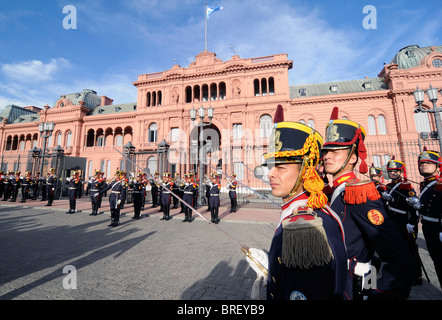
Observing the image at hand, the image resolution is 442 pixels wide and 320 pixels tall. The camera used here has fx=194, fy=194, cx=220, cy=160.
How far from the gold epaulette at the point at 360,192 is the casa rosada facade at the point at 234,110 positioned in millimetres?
17595

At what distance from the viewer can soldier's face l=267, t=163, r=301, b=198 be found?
1.55 metres

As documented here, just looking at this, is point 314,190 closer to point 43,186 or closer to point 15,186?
point 43,186

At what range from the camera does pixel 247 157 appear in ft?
77.2

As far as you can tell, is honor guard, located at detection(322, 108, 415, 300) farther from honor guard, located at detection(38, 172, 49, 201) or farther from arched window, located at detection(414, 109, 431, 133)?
arched window, located at detection(414, 109, 431, 133)

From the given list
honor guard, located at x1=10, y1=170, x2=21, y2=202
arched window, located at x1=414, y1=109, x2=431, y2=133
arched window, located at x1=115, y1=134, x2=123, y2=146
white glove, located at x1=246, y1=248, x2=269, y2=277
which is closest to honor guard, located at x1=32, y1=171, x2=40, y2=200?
honor guard, located at x1=10, y1=170, x2=21, y2=202

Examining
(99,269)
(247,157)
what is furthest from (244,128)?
A: (99,269)

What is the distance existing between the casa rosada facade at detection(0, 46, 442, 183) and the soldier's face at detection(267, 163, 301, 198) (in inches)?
709

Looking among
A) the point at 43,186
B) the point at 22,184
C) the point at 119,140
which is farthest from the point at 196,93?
the point at 22,184

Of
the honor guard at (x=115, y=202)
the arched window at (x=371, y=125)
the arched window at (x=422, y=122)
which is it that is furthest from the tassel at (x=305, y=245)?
the arched window at (x=422, y=122)

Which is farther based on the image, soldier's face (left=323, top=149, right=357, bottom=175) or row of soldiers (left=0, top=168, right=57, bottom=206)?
row of soldiers (left=0, top=168, right=57, bottom=206)

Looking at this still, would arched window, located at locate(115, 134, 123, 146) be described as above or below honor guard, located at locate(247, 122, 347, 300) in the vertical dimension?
above
